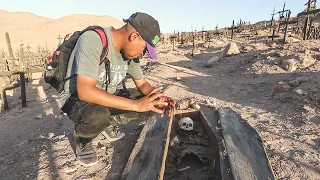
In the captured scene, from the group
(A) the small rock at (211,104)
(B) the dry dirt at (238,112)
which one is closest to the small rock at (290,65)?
(B) the dry dirt at (238,112)

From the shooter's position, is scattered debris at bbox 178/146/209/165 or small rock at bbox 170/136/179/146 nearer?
scattered debris at bbox 178/146/209/165

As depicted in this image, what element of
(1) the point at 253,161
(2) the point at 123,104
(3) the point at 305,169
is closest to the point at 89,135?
(2) the point at 123,104

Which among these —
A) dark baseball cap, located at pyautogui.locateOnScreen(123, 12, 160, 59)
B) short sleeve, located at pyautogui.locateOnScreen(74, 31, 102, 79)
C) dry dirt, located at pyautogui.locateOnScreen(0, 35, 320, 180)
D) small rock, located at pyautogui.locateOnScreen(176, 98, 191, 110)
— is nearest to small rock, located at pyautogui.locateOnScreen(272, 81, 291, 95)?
dry dirt, located at pyautogui.locateOnScreen(0, 35, 320, 180)

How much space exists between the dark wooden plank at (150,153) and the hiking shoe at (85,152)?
44 cm

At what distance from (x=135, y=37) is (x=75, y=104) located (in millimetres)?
938

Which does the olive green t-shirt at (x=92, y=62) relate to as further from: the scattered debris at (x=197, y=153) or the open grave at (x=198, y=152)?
the scattered debris at (x=197, y=153)

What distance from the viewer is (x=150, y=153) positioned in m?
2.71

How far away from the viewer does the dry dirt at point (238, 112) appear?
2.72m

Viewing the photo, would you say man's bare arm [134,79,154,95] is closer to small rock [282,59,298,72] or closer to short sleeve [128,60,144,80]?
short sleeve [128,60,144,80]

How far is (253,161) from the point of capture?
2453 millimetres

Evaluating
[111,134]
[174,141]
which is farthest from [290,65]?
[111,134]

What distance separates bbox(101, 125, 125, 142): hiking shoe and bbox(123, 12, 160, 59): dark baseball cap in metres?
1.44

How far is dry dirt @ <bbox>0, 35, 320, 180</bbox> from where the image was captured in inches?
107

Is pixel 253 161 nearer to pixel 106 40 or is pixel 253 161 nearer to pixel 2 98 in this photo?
pixel 106 40
